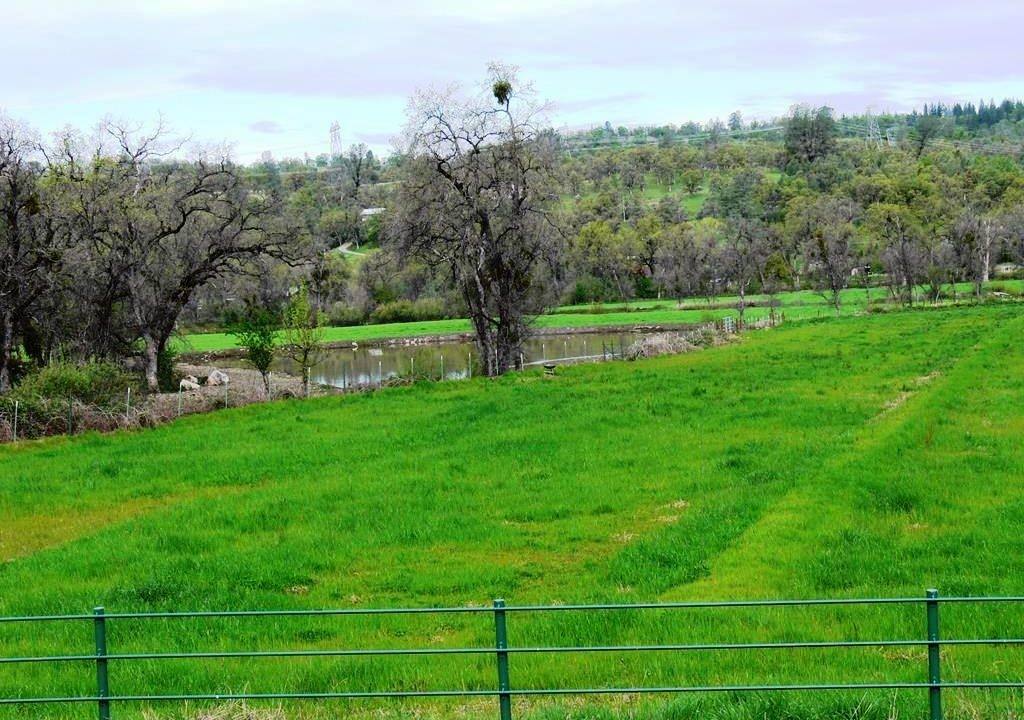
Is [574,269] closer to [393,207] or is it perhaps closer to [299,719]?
[393,207]

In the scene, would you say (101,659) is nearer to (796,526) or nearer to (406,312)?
(796,526)

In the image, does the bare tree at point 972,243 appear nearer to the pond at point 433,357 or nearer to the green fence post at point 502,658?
the pond at point 433,357

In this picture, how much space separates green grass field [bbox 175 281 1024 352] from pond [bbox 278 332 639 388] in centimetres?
514

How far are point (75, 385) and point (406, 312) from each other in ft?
263

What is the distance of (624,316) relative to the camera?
328 feet

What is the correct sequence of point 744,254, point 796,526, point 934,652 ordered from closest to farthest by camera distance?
point 934,652 → point 796,526 → point 744,254

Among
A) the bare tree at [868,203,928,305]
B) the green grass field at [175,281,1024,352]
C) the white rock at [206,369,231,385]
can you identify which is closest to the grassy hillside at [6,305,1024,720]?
the white rock at [206,369,231,385]

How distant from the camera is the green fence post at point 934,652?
7.14 meters

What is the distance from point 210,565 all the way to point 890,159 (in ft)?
587

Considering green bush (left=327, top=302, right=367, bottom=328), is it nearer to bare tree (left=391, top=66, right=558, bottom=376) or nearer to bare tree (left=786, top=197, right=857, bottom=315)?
bare tree (left=786, top=197, right=857, bottom=315)

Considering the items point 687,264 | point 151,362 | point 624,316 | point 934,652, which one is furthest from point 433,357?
point 934,652

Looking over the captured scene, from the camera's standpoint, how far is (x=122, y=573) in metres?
15.5

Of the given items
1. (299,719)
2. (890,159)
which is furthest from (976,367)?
(890,159)

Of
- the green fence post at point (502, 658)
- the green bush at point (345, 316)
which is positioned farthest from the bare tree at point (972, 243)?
the green fence post at point (502, 658)
